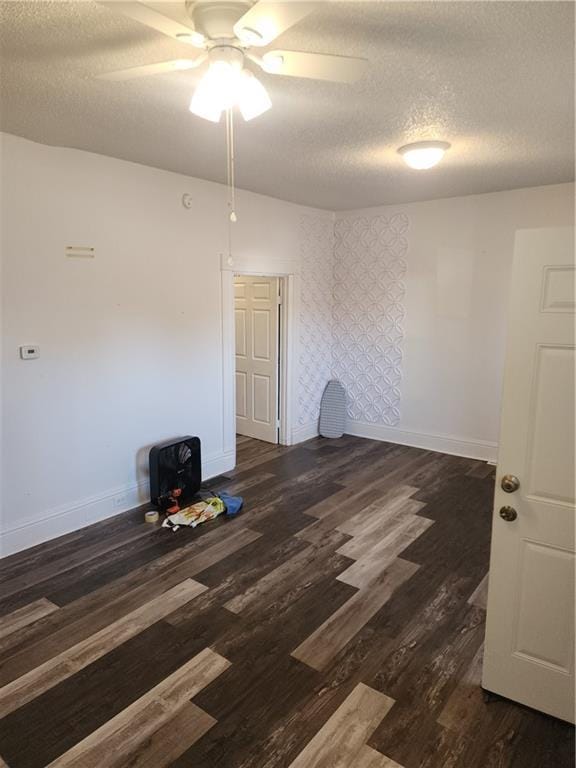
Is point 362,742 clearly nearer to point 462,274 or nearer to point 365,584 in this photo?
point 365,584

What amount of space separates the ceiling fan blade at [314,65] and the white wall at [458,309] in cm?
339

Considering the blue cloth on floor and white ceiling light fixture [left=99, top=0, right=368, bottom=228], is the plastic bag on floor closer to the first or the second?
the blue cloth on floor

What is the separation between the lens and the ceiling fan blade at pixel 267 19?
1.34 m

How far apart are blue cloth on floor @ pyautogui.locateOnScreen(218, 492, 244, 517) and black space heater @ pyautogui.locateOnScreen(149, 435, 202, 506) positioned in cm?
32

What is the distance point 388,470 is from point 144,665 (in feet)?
10.1

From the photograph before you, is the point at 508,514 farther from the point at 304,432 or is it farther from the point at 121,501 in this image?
the point at 304,432

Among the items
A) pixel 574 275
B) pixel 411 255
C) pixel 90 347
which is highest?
pixel 411 255

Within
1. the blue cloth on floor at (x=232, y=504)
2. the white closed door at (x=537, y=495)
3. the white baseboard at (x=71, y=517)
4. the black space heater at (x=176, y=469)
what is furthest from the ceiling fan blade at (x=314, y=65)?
the white baseboard at (x=71, y=517)

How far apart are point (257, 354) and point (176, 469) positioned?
2.03 m

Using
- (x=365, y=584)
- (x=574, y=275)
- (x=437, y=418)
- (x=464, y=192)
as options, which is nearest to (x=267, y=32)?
(x=574, y=275)

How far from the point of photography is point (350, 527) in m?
3.63

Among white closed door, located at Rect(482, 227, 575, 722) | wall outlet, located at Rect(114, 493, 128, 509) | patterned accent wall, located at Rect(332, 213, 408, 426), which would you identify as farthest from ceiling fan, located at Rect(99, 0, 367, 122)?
patterned accent wall, located at Rect(332, 213, 408, 426)

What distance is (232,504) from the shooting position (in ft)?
12.6

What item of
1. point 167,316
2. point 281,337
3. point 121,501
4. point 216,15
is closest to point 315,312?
point 281,337
